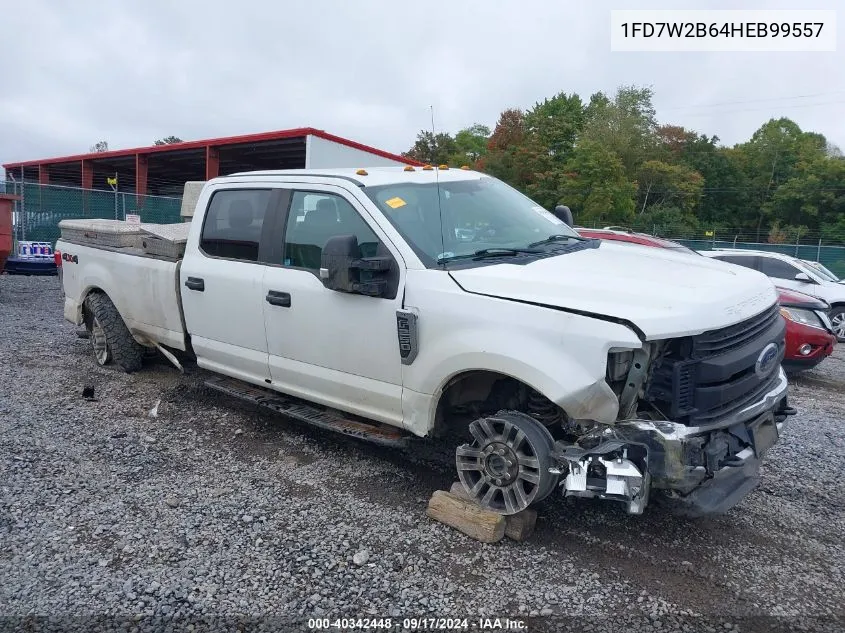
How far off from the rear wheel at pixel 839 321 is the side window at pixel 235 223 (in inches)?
401

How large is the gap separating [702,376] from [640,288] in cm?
51

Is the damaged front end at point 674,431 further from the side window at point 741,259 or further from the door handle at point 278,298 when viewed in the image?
the side window at point 741,259

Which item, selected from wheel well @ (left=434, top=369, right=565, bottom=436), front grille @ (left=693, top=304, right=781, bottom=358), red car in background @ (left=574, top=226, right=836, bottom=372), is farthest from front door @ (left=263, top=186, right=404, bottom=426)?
red car in background @ (left=574, top=226, right=836, bottom=372)

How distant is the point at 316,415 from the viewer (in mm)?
4574

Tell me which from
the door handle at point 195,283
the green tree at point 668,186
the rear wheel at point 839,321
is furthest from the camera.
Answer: the green tree at point 668,186

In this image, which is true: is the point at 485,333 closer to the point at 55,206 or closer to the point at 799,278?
the point at 799,278

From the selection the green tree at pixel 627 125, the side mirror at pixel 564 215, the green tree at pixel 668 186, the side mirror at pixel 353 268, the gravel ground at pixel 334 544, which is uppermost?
the green tree at pixel 627 125

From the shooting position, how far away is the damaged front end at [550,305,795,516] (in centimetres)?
313

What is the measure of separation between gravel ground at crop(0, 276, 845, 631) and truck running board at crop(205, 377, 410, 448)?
339 millimetres

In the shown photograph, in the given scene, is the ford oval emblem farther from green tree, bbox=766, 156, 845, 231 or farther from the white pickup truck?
green tree, bbox=766, 156, 845, 231

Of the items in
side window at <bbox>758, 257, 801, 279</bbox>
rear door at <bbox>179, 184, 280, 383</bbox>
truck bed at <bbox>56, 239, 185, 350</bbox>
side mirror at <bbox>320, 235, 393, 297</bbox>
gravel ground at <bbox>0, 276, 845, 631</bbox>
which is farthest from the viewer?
side window at <bbox>758, 257, 801, 279</bbox>

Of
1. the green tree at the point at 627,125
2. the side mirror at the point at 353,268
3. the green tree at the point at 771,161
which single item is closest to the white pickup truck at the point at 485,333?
the side mirror at the point at 353,268

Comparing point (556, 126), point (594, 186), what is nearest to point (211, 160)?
point (594, 186)

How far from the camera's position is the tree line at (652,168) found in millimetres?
38031
